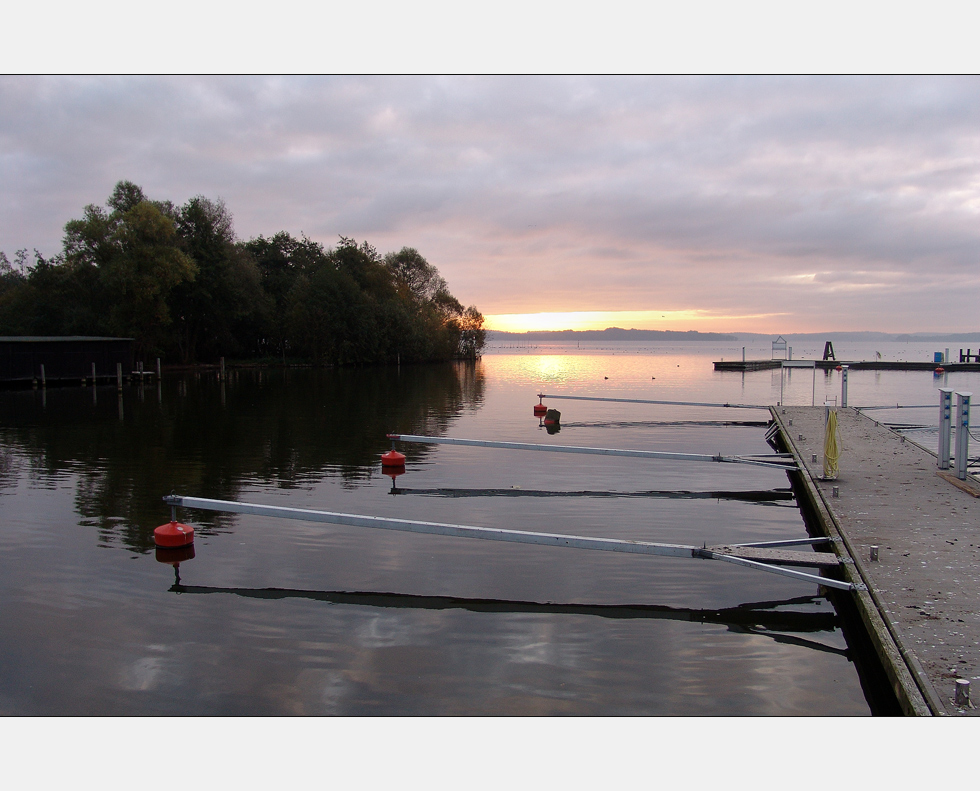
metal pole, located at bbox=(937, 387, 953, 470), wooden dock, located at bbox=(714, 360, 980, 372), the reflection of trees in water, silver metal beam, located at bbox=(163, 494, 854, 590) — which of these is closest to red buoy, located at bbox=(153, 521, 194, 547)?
silver metal beam, located at bbox=(163, 494, 854, 590)

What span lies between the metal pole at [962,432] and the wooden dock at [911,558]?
34 cm

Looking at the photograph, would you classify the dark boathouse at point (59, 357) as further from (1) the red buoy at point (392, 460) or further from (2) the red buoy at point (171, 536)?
(2) the red buoy at point (171, 536)

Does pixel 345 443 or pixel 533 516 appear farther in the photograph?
pixel 345 443

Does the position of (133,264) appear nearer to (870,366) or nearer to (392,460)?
(392,460)

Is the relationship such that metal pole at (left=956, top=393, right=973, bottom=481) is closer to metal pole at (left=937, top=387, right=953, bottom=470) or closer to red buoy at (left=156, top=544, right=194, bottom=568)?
metal pole at (left=937, top=387, right=953, bottom=470)

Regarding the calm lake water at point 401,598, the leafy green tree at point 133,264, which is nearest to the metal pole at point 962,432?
the calm lake water at point 401,598

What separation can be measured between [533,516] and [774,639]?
5.35 metres

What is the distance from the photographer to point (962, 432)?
11.5m

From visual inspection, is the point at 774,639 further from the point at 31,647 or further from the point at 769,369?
the point at 769,369

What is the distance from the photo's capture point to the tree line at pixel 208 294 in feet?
170

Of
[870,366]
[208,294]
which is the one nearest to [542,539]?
[208,294]

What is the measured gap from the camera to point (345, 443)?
20219mm

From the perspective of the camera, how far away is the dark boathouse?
1492 inches

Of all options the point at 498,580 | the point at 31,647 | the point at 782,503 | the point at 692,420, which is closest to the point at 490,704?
the point at 498,580
